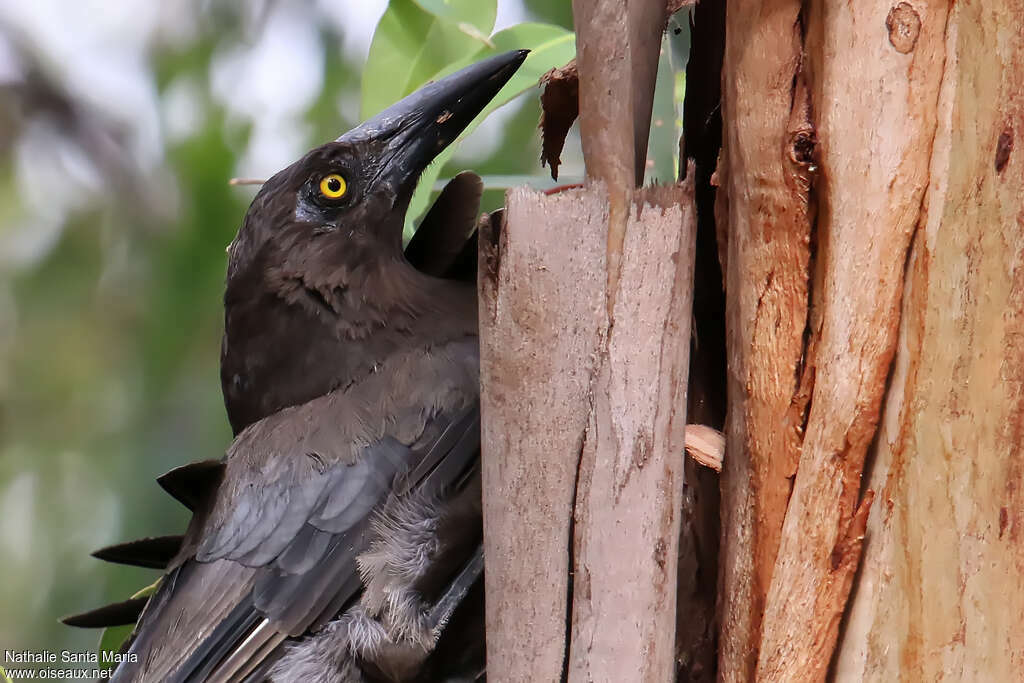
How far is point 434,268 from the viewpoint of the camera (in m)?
1.97

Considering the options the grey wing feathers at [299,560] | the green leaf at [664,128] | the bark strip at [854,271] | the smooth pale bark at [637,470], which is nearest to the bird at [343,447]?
the grey wing feathers at [299,560]

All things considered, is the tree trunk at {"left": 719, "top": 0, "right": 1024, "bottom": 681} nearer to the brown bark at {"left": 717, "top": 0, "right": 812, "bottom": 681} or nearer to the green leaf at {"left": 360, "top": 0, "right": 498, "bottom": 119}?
the brown bark at {"left": 717, "top": 0, "right": 812, "bottom": 681}

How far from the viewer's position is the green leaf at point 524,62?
1.86 m

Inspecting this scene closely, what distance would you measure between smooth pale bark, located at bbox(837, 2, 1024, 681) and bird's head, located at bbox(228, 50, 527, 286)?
96 cm

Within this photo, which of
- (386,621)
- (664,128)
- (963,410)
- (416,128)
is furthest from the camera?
(664,128)

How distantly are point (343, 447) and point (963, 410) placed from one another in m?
0.91

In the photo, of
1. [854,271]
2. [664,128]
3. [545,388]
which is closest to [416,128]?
[664,128]

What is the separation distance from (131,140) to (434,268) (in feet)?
8.49

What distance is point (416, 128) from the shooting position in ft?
5.89

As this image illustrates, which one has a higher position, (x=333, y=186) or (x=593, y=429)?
(x=333, y=186)

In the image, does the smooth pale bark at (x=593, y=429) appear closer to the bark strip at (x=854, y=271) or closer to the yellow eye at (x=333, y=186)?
the bark strip at (x=854, y=271)

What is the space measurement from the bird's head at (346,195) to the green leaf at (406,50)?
0.53 ft

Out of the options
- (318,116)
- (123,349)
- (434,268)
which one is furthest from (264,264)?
(123,349)

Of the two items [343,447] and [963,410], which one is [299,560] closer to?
[343,447]
